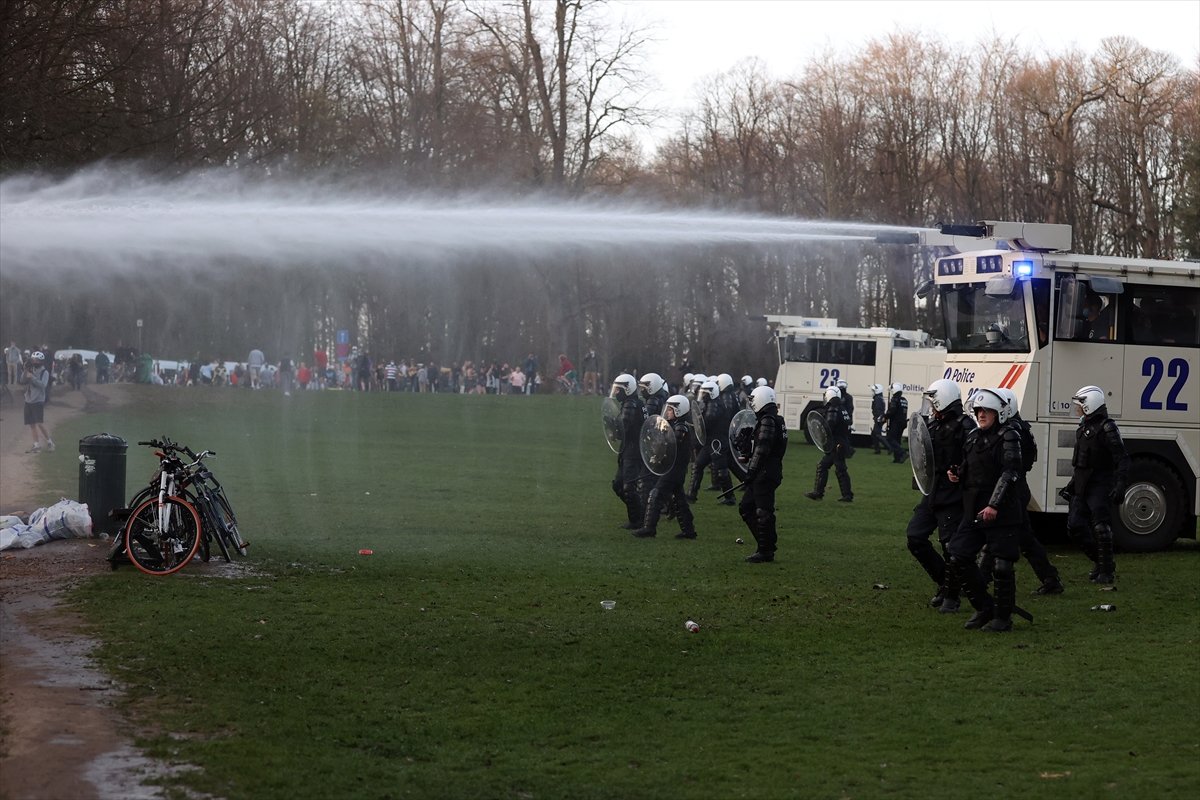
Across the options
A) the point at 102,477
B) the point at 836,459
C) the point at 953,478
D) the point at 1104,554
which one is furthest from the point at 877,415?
the point at 953,478

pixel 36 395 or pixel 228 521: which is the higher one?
pixel 36 395

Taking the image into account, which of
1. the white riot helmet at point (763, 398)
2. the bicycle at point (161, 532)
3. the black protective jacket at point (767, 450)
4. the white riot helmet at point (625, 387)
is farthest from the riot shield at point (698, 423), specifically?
the bicycle at point (161, 532)

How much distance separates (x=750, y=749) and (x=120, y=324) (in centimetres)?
3145

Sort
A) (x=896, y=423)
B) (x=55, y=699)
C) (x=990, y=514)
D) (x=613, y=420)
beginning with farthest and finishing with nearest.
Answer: (x=896, y=423) → (x=613, y=420) → (x=990, y=514) → (x=55, y=699)

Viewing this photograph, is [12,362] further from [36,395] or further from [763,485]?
[763,485]

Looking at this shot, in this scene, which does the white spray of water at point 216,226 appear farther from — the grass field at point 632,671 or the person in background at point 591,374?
the person in background at point 591,374

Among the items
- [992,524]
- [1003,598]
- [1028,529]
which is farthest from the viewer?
[1028,529]

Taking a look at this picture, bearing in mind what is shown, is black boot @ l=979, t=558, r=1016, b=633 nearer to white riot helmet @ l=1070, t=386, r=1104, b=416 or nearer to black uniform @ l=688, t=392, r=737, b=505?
white riot helmet @ l=1070, t=386, r=1104, b=416

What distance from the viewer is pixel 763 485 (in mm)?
14141

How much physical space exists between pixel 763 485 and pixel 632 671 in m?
5.55

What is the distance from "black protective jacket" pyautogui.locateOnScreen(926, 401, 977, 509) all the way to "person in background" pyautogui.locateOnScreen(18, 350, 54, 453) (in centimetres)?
1915

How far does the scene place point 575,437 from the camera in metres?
39.4

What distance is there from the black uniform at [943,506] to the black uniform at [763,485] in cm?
280

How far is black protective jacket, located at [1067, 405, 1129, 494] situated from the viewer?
42.5ft
